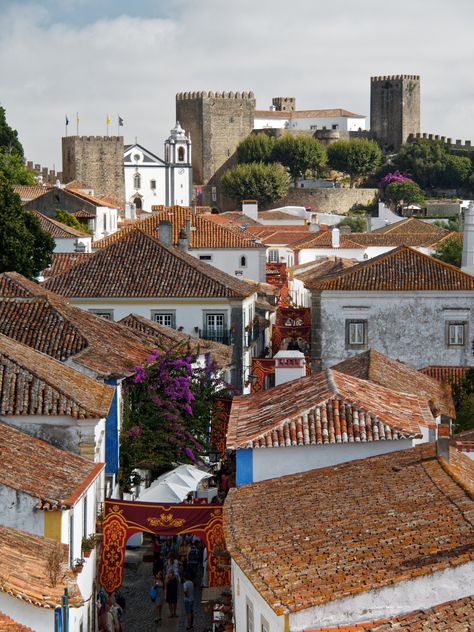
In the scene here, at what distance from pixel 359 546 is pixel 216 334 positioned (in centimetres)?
2511

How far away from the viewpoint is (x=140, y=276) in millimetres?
40094

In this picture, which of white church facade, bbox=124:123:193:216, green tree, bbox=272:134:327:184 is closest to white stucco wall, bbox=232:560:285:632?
white church facade, bbox=124:123:193:216

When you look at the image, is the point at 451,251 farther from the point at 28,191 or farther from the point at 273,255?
the point at 28,191

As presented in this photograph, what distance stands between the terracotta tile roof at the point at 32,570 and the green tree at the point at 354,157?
111 metres

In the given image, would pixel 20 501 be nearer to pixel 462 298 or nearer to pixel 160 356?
pixel 160 356

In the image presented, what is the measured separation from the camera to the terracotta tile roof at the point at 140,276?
39.5 m

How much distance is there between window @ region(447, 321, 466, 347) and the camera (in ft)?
125

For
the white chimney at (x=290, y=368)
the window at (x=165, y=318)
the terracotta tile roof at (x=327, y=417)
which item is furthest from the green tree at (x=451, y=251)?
the terracotta tile roof at (x=327, y=417)

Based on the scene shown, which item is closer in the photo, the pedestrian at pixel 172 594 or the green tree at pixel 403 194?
the pedestrian at pixel 172 594

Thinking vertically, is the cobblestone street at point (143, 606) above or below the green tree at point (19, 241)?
below

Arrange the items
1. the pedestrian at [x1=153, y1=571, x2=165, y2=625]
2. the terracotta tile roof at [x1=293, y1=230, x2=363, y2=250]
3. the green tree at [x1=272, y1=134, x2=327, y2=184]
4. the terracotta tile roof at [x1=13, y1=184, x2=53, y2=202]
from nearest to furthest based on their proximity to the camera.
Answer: the pedestrian at [x1=153, y1=571, x2=165, y2=625] < the terracotta tile roof at [x1=293, y1=230, x2=363, y2=250] < the terracotta tile roof at [x1=13, y1=184, x2=53, y2=202] < the green tree at [x1=272, y1=134, x2=327, y2=184]

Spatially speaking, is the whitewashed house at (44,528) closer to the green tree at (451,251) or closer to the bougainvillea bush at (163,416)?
the bougainvillea bush at (163,416)

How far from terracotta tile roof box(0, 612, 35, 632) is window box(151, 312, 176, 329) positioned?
87.4 ft

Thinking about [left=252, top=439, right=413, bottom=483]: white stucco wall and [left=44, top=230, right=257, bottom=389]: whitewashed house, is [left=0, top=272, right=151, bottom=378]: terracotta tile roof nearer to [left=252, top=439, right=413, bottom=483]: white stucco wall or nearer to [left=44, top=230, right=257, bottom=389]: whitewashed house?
[left=252, top=439, right=413, bottom=483]: white stucco wall
